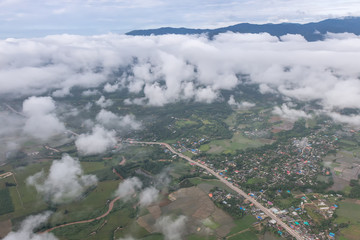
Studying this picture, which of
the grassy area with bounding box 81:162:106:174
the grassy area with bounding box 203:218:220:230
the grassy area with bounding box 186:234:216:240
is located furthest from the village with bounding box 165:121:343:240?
the grassy area with bounding box 81:162:106:174

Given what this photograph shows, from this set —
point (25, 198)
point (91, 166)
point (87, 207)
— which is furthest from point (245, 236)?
point (25, 198)

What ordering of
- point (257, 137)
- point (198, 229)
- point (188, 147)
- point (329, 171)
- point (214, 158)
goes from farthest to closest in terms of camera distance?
point (257, 137)
point (188, 147)
point (214, 158)
point (329, 171)
point (198, 229)

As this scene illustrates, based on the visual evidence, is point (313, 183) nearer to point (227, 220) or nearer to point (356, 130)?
point (227, 220)

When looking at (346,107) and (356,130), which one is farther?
(346,107)

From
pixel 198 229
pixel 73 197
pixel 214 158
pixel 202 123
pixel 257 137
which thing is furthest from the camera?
pixel 202 123

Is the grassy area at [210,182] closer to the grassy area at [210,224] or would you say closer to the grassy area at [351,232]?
the grassy area at [210,224]

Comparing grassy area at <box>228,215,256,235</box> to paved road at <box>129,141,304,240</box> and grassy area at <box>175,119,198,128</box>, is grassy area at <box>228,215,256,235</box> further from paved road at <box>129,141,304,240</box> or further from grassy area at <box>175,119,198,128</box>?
grassy area at <box>175,119,198,128</box>

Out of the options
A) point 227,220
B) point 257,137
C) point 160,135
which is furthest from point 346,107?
point 227,220
